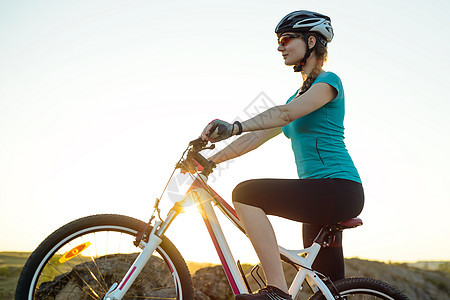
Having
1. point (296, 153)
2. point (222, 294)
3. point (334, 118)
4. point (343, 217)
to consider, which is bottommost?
point (222, 294)

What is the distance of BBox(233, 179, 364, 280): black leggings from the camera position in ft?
8.66

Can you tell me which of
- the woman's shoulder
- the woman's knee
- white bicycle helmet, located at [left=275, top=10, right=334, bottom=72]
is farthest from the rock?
white bicycle helmet, located at [left=275, top=10, right=334, bottom=72]

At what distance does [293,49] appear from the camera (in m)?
3.24

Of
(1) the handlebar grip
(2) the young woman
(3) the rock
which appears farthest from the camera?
(3) the rock

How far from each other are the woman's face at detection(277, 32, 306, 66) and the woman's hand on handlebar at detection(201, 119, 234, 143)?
1.02m

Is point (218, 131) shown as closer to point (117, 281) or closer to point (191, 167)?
point (191, 167)

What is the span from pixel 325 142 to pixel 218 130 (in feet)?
2.78

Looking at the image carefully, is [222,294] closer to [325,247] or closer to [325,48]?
[325,247]

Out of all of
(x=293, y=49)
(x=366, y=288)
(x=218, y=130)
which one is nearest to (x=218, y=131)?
(x=218, y=130)

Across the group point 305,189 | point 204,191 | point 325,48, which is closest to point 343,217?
point 305,189

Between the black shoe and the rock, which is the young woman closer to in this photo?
the black shoe

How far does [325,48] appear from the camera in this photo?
3312 mm

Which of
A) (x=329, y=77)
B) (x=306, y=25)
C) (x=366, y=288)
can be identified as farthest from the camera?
(x=306, y=25)

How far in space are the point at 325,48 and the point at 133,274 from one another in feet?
7.66
